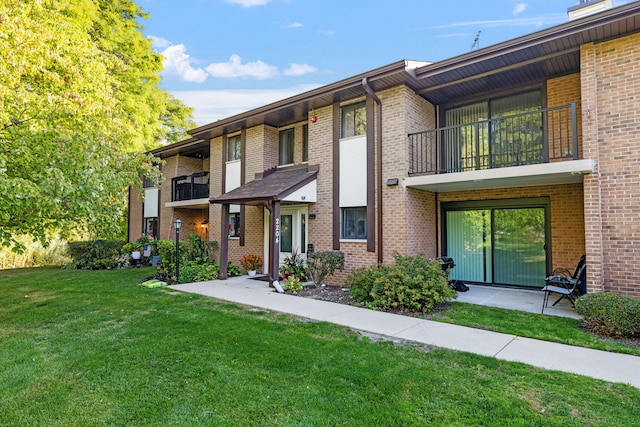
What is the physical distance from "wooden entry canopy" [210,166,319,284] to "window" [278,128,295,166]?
446mm

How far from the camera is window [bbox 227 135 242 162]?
44.5ft

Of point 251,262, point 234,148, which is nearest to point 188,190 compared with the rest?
point 234,148

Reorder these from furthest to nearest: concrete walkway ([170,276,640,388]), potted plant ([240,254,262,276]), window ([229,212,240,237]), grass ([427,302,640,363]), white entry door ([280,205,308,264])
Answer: window ([229,212,240,237]) → potted plant ([240,254,262,276]) → white entry door ([280,205,308,264]) → grass ([427,302,640,363]) → concrete walkway ([170,276,640,388])

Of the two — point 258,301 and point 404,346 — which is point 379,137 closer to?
point 258,301

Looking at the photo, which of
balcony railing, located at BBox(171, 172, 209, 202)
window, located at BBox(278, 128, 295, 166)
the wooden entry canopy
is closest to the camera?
the wooden entry canopy

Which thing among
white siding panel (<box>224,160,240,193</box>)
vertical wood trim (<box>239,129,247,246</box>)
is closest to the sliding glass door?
vertical wood trim (<box>239,129,247,246</box>)

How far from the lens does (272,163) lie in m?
12.7

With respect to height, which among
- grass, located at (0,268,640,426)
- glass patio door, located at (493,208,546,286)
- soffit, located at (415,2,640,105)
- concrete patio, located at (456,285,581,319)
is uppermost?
soffit, located at (415,2,640,105)

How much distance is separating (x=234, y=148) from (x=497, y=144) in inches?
368

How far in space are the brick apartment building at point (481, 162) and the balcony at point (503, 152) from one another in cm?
3

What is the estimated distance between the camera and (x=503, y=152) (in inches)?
352

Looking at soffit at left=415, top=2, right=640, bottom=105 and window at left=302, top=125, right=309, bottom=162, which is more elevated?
soffit at left=415, top=2, right=640, bottom=105

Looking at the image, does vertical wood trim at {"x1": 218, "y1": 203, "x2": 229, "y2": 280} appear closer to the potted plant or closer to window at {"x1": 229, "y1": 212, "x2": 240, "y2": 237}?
the potted plant

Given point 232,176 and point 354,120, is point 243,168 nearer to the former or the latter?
point 232,176
